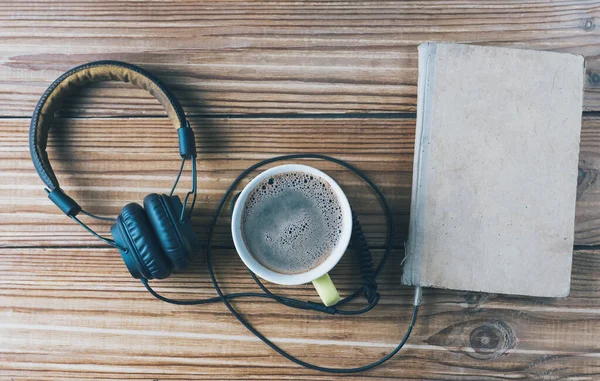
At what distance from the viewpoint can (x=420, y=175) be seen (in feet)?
2.25

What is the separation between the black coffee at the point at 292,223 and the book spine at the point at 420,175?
11cm

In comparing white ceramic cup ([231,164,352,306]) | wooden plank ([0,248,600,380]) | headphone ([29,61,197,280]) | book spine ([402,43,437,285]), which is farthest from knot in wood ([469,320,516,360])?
headphone ([29,61,197,280])

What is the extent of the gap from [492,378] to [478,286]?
0.15 metres

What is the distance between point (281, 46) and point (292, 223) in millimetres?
263

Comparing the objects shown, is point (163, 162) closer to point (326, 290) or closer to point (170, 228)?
point (170, 228)

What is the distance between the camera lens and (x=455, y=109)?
68 centimetres

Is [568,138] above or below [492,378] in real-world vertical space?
above

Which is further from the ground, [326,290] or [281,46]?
[281,46]

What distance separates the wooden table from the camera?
0.73 meters

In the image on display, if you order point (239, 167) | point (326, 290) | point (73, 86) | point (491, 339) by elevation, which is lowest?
point (491, 339)

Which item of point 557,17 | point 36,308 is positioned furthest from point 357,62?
point 36,308

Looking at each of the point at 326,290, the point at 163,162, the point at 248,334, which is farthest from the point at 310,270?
the point at 163,162

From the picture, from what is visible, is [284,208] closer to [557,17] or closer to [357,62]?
[357,62]

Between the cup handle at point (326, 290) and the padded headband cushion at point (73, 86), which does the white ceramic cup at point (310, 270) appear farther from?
the padded headband cushion at point (73, 86)
